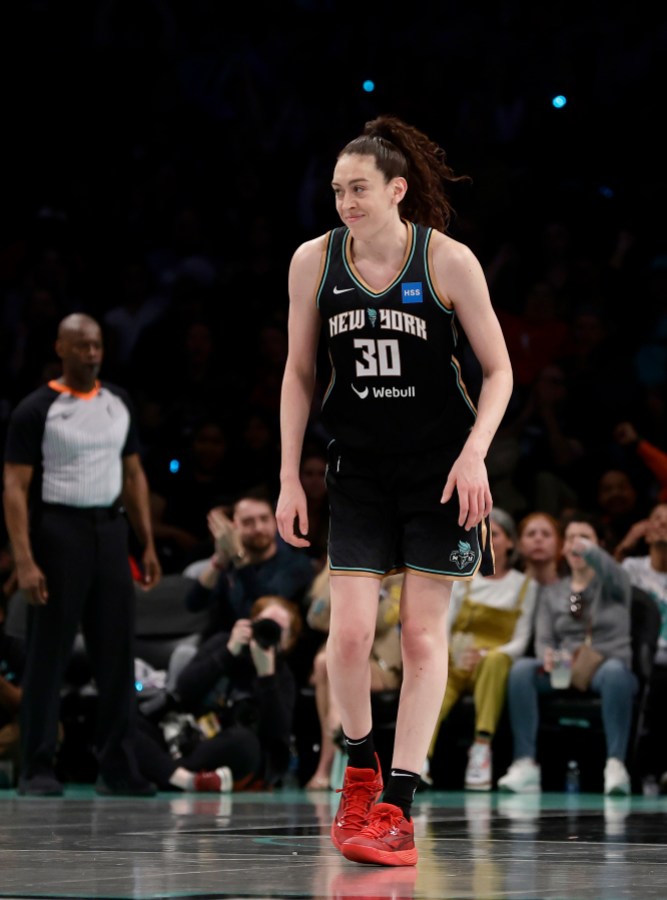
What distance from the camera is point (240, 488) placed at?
9.99m

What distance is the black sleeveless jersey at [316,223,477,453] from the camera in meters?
3.92

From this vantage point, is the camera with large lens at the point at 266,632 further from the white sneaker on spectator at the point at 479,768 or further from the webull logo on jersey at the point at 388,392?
the webull logo on jersey at the point at 388,392

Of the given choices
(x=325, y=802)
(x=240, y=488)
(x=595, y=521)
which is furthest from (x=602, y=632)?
(x=240, y=488)

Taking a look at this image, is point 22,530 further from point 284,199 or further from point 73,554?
point 284,199

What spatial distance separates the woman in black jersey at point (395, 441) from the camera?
3.89 meters

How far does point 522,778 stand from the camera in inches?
301

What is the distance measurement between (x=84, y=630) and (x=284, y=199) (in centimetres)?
566

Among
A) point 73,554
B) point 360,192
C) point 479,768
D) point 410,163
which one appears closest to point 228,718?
point 479,768

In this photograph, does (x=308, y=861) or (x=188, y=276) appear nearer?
(x=308, y=861)

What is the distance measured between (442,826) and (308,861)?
1.39 meters

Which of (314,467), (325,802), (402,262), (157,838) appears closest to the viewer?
(402,262)

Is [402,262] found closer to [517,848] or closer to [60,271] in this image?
[517,848]

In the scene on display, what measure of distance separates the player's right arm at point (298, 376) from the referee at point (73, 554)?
2.82 m

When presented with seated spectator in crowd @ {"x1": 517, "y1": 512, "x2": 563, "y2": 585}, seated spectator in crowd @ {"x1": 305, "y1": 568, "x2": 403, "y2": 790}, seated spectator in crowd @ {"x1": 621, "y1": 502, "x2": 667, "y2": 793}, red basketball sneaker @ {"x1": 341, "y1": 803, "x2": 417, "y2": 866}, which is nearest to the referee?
seated spectator in crowd @ {"x1": 305, "y1": 568, "x2": 403, "y2": 790}
